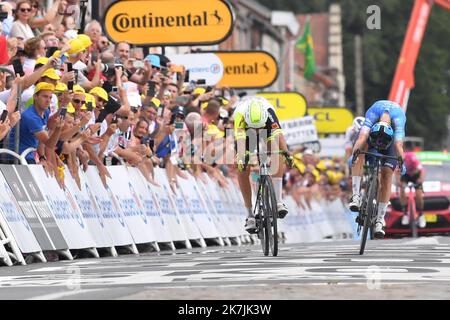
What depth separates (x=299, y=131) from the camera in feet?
136

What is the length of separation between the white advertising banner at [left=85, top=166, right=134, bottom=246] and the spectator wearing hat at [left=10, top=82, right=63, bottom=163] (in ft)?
4.54

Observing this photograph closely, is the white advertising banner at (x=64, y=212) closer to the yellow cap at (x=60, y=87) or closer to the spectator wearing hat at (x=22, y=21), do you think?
the yellow cap at (x=60, y=87)

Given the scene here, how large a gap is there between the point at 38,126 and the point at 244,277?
18.7 feet

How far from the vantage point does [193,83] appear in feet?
86.9

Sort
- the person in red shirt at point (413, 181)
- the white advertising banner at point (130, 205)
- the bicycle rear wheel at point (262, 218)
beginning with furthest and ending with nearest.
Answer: the person in red shirt at point (413, 181) → the white advertising banner at point (130, 205) → the bicycle rear wheel at point (262, 218)

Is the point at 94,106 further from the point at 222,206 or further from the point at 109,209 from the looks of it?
the point at 222,206

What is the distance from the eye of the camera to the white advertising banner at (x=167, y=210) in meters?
21.3

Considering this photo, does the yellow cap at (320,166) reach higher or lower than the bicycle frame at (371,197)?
lower

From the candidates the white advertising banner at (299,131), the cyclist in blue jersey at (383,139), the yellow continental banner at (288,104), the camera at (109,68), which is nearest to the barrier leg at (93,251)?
the cyclist in blue jersey at (383,139)

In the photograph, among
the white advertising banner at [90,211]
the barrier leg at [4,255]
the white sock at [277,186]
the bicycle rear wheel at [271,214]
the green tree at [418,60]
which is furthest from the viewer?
the green tree at [418,60]

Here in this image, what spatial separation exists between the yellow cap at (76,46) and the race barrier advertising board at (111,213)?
1.47m

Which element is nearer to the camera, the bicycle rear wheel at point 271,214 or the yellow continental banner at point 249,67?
the bicycle rear wheel at point 271,214

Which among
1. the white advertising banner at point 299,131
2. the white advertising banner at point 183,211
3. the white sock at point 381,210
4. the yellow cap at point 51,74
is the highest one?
the yellow cap at point 51,74

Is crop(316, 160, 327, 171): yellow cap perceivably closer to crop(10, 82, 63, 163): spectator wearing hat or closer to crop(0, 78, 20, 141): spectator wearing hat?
crop(10, 82, 63, 163): spectator wearing hat
